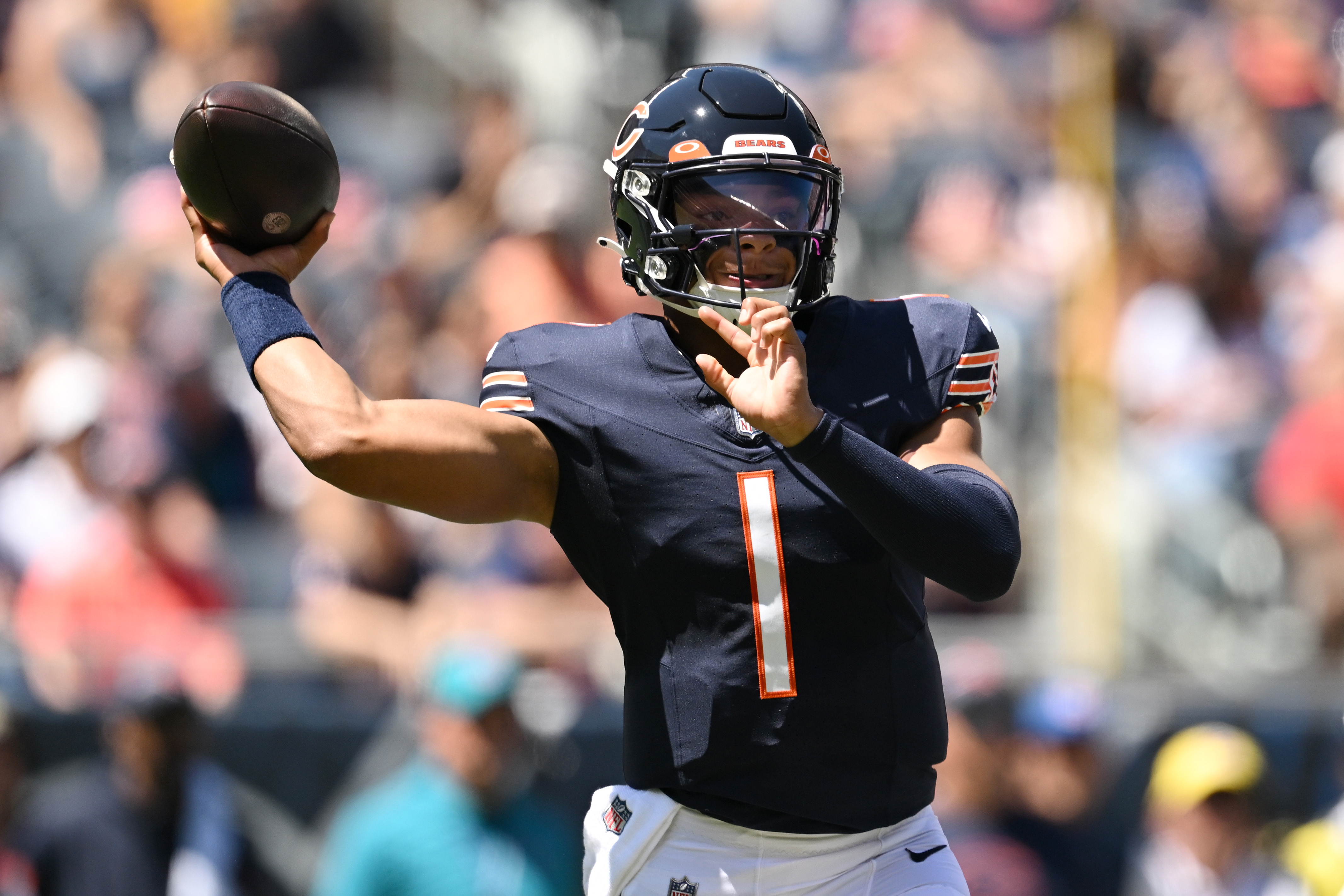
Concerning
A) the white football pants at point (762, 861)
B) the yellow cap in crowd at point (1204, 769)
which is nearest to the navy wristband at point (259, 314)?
the white football pants at point (762, 861)

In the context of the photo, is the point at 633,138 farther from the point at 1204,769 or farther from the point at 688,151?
the point at 1204,769

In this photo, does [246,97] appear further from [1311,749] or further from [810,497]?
[1311,749]

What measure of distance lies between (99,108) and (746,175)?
643cm

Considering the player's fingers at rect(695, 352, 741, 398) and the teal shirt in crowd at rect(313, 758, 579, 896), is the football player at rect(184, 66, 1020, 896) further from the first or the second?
the teal shirt in crowd at rect(313, 758, 579, 896)

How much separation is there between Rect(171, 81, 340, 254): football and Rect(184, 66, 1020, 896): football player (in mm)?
50

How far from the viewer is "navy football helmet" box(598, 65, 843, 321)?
272cm

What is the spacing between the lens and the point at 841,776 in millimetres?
2629

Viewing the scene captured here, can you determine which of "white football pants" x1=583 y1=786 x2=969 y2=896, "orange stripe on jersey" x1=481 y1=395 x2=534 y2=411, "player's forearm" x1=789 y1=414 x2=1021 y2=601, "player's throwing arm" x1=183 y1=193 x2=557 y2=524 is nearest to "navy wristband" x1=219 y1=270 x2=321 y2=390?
"player's throwing arm" x1=183 y1=193 x2=557 y2=524

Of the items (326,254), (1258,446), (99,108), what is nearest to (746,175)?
(1258,446)

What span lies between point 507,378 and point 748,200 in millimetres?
509

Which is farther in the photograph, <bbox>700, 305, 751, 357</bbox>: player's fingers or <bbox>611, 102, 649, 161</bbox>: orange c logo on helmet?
<bbox>611, 102, 649, 161</bbox>: orange c logo on helmet

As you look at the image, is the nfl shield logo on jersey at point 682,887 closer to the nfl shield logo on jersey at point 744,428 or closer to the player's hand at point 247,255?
the nfl shield logo on jersey at point 744,428

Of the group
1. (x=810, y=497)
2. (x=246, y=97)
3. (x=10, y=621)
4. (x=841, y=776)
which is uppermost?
(x=246, y=97)

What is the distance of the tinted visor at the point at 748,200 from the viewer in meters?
2.75
